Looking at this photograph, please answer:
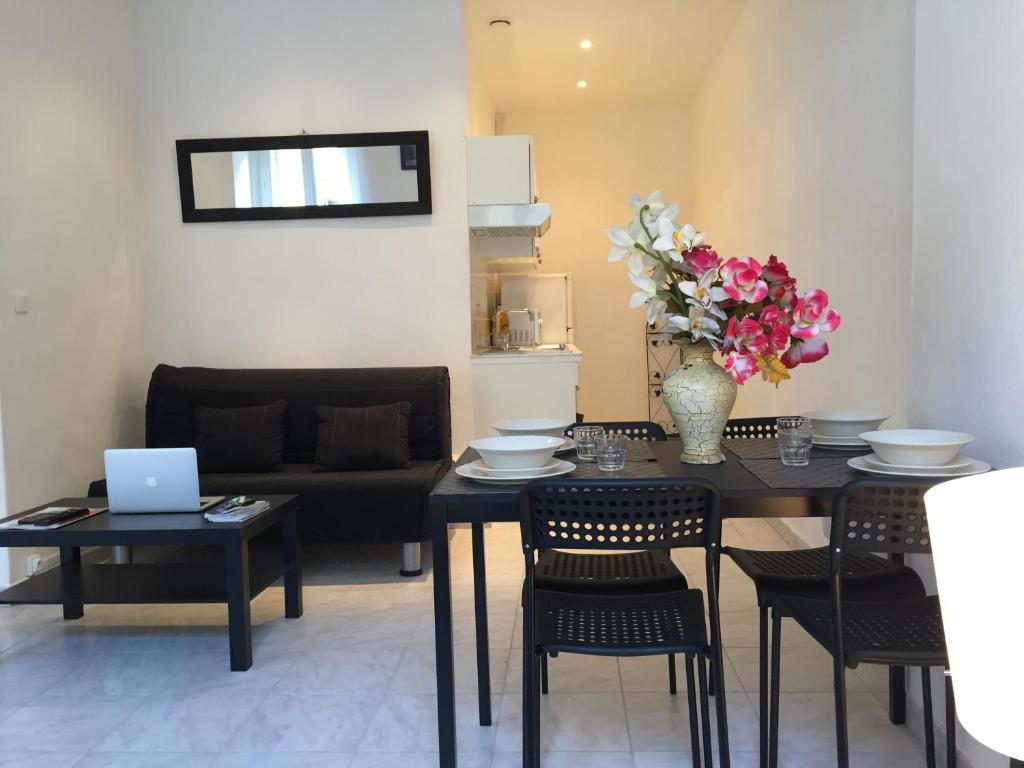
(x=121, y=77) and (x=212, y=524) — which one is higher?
(x=121, y=77)

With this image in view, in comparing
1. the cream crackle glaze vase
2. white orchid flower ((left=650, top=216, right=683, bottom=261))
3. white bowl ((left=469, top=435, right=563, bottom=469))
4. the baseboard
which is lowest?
the baseboard

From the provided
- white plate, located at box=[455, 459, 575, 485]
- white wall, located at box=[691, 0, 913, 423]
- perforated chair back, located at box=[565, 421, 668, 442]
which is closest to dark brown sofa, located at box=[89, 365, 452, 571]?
perforated chair back, located at box=[565, 421, 668, 442]

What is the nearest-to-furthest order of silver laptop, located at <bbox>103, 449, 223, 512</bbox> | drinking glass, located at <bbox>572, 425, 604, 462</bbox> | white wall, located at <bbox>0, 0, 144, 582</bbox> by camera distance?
drinking glass, located at <bbox>572, 425, 604, 462</bbox> < silver laptop, located at <bbox>103, 449, 223, 512</bbox> < white wall, located at <bbox>0, 0, 144, 582</bbox>

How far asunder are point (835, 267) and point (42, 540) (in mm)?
3127

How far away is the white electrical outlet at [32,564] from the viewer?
3.58 metres

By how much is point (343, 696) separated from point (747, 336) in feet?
5.29

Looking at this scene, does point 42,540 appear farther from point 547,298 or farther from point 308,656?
point 547,298

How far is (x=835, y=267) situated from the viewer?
3.41 meters

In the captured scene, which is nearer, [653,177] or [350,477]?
[350,477]

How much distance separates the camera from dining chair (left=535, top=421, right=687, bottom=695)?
2.16m

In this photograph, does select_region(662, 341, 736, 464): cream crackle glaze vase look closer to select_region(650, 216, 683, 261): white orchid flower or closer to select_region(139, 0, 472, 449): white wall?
select_region(650, 216, 683, 261): white orchid flower

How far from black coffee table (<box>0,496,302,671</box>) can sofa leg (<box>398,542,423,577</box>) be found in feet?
1.90

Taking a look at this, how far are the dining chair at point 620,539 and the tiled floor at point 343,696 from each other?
1.50ft

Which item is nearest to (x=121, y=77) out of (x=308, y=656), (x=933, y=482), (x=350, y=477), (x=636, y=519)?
(x=350, y=477)
